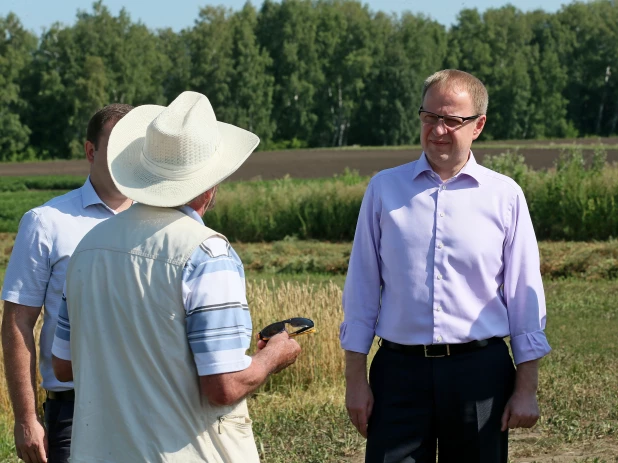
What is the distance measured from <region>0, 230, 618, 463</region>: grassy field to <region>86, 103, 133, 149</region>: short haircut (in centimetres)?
314

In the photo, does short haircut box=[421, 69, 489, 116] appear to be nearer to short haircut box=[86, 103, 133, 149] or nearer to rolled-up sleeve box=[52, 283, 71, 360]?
short haircut box=[86, 103, 133, 149]

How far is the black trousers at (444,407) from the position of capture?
3.54 m

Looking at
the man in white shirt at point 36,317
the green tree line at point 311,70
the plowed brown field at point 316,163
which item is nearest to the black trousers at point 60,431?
the man in white shirt at point 36,317

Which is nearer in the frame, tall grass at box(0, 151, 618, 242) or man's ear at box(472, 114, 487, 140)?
man's ear at box(472, 114, 487, 140)

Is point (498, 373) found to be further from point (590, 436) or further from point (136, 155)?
point (590, 436)

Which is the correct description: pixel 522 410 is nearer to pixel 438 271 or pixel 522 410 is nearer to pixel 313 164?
pixel 438 271

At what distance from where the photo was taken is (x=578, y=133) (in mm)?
94938

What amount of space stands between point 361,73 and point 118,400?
89.7 meters

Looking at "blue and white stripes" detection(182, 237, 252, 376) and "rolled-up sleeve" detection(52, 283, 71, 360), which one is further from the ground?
"blue and white stripes" detection(182, 237, 252, 376)

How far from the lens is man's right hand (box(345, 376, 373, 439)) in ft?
12.0

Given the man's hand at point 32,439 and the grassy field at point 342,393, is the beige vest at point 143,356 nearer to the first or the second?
the man's hand at point 32,439

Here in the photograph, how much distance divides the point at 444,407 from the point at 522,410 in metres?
0.29

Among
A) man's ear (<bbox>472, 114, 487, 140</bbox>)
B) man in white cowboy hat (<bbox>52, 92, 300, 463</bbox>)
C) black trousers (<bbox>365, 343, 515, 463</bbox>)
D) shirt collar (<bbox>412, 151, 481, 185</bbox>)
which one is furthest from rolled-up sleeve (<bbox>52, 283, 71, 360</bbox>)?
man's ear (<bbox>472, 114, 487, 140</bbox>)

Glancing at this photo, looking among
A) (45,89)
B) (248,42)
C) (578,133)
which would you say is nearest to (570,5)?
(578,133)
